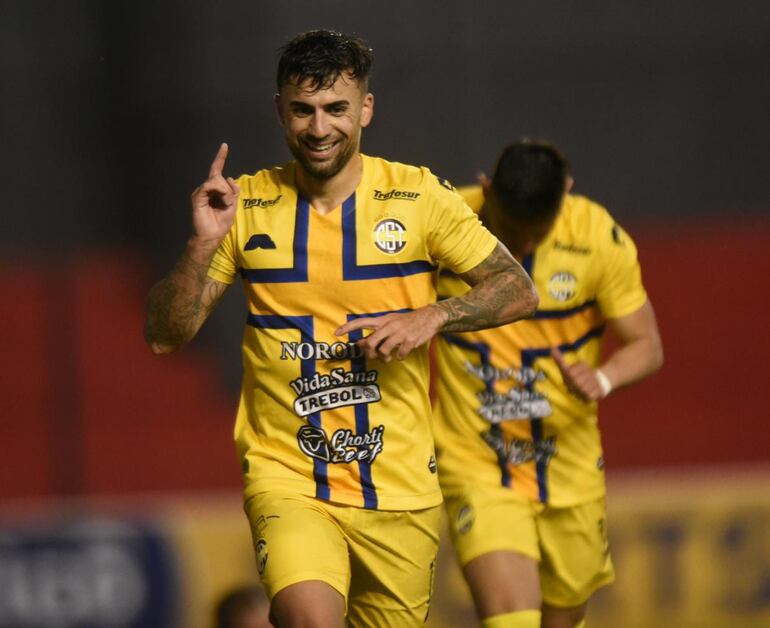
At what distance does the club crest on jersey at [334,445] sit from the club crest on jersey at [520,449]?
119cm

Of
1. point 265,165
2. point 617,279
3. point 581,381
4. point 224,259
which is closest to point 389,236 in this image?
point 224,259

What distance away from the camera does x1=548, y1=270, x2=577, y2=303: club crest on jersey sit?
586 centimetres

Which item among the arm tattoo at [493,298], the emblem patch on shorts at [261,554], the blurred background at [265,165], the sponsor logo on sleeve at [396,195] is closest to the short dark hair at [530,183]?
the arm tattoo at [493,298]

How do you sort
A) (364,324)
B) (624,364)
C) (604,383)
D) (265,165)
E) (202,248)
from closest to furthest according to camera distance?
(364,324) → (202,248) → (604,383) → (624,364) → (265,165)

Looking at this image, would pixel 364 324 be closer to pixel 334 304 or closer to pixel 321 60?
pixel 334 304

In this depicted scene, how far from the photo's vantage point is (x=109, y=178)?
10711mm

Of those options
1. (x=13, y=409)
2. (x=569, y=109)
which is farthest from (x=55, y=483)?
(x=569, y=109)

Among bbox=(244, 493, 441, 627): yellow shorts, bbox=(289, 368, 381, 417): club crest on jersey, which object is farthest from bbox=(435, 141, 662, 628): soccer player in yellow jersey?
bbox=(289, 368, 381, 417): club crest on jersey

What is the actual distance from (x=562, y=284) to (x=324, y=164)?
1.49 meters

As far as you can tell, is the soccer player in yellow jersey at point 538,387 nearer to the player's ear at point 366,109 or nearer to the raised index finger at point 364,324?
the player's ear at point 366,109

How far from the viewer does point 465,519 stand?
5812mm

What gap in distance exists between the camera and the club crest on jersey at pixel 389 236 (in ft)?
15.6

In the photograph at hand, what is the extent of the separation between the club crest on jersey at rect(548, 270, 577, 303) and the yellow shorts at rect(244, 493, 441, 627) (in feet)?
3.98

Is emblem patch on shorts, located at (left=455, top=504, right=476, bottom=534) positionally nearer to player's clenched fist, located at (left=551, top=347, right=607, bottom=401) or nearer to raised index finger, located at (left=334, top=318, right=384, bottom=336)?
player's clenched fist, located at (left=551, top=347, right=607, bottom=401)
